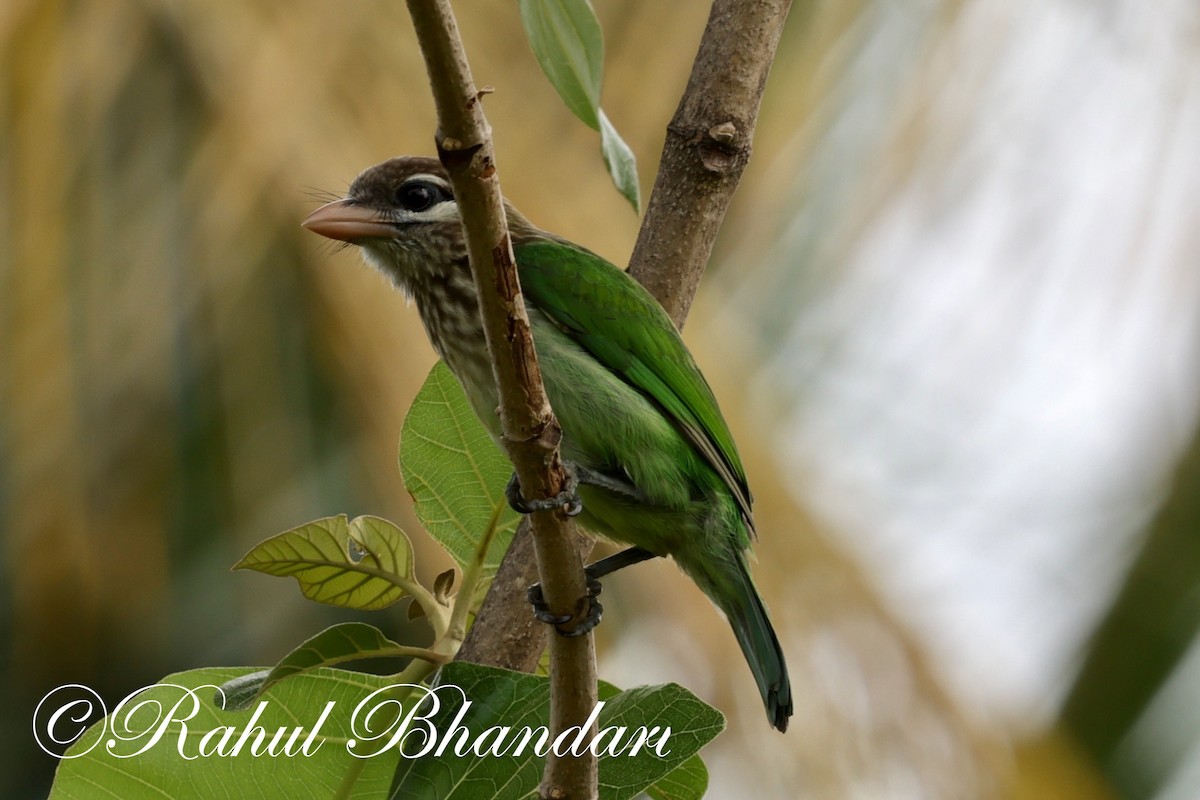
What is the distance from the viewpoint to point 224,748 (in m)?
1.80

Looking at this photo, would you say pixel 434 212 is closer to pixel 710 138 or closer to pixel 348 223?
pixel 348 223

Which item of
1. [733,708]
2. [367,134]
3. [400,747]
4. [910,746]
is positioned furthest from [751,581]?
[367,134]

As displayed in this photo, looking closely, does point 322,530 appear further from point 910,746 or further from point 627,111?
point 627,111

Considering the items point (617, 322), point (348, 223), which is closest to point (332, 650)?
point (617, 322)

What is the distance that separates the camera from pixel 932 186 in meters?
4.22

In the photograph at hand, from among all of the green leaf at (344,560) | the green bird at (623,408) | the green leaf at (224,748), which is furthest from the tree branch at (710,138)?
the green leaf at (224,748)

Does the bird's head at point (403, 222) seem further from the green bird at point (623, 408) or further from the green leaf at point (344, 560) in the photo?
the green leaf at point (344, 560)

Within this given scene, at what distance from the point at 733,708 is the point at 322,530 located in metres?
1.95

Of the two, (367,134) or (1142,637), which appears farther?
(1142,637)

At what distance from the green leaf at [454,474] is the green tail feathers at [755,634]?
0.46 m

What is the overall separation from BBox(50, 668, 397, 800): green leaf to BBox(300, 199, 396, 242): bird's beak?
0.96 m

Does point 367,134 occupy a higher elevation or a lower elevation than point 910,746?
higher

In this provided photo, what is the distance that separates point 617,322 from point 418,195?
56 centimetres

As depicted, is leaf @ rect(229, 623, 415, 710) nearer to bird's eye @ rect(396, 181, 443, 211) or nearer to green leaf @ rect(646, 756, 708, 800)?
green leaf @ rect(646, 756, 708, 800)
